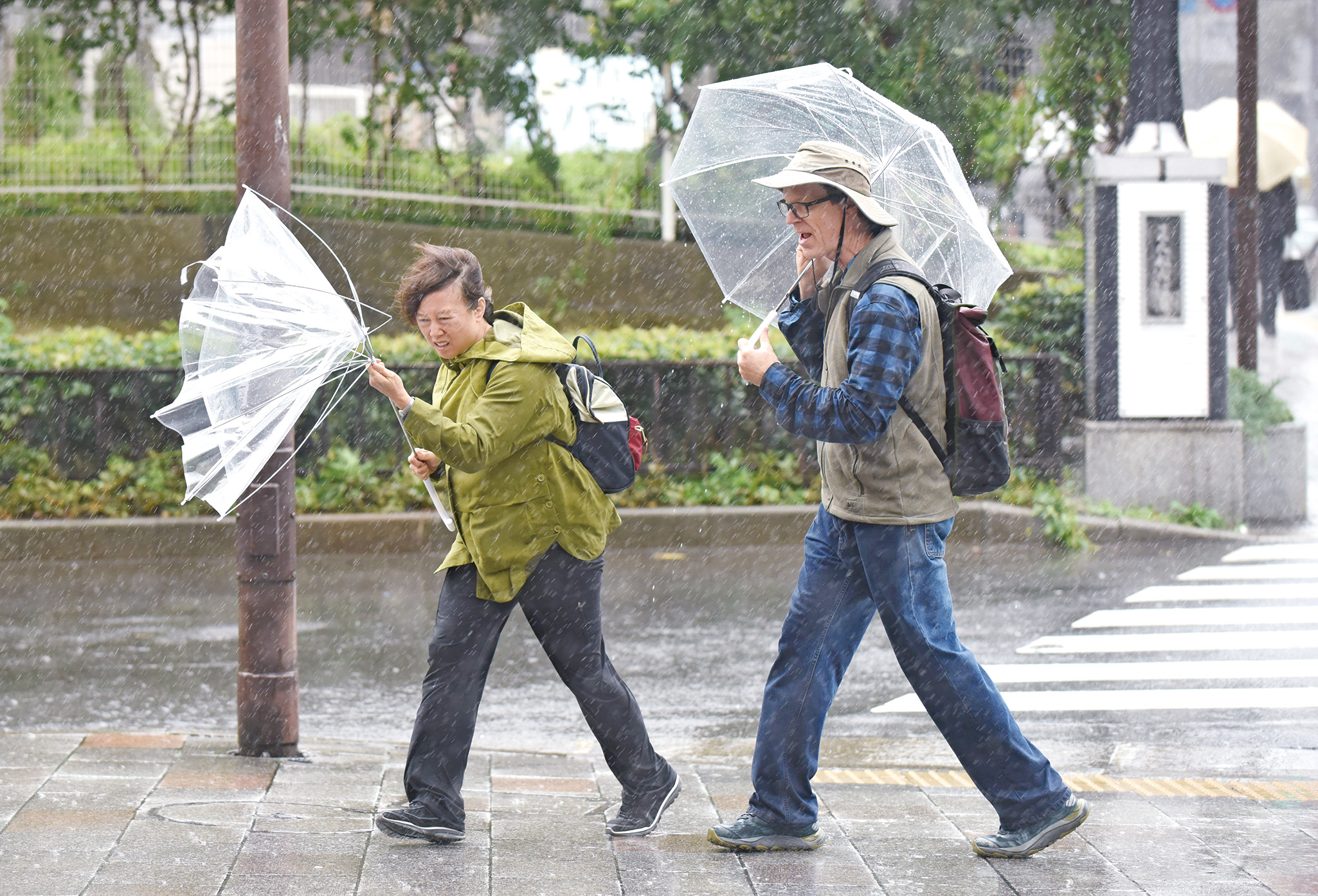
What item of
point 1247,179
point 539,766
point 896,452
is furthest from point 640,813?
point 1247,179

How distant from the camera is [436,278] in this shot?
411 cm

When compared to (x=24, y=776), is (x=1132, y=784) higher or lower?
lower

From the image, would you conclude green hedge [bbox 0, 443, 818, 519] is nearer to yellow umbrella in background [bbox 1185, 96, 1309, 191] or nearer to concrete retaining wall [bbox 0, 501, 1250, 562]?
concrete retaining wall [bbox 0, 501, 1250, 562]

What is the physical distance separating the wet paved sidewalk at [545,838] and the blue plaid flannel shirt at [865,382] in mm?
1253

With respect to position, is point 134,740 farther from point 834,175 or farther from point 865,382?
point 834,175

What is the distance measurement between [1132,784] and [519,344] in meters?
2.82

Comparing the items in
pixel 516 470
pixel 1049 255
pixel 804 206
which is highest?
pixel 1049 255

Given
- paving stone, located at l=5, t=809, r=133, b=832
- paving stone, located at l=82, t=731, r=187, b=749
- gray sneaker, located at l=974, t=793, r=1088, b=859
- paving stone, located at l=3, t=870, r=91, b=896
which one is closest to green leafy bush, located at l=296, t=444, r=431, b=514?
paving stone, located at l=82, t=731, r=187, b=749

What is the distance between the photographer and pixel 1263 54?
44312 millimetres

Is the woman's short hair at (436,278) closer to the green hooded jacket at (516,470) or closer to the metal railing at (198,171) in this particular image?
the green hooded jacket at (516,470)

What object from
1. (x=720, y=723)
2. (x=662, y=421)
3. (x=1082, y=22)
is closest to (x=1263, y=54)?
(x=1082, y=22)

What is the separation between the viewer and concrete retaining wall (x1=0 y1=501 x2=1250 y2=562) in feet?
32.3

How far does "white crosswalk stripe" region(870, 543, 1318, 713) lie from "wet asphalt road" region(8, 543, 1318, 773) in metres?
0.14

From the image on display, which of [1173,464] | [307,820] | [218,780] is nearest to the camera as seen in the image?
[307,820]
